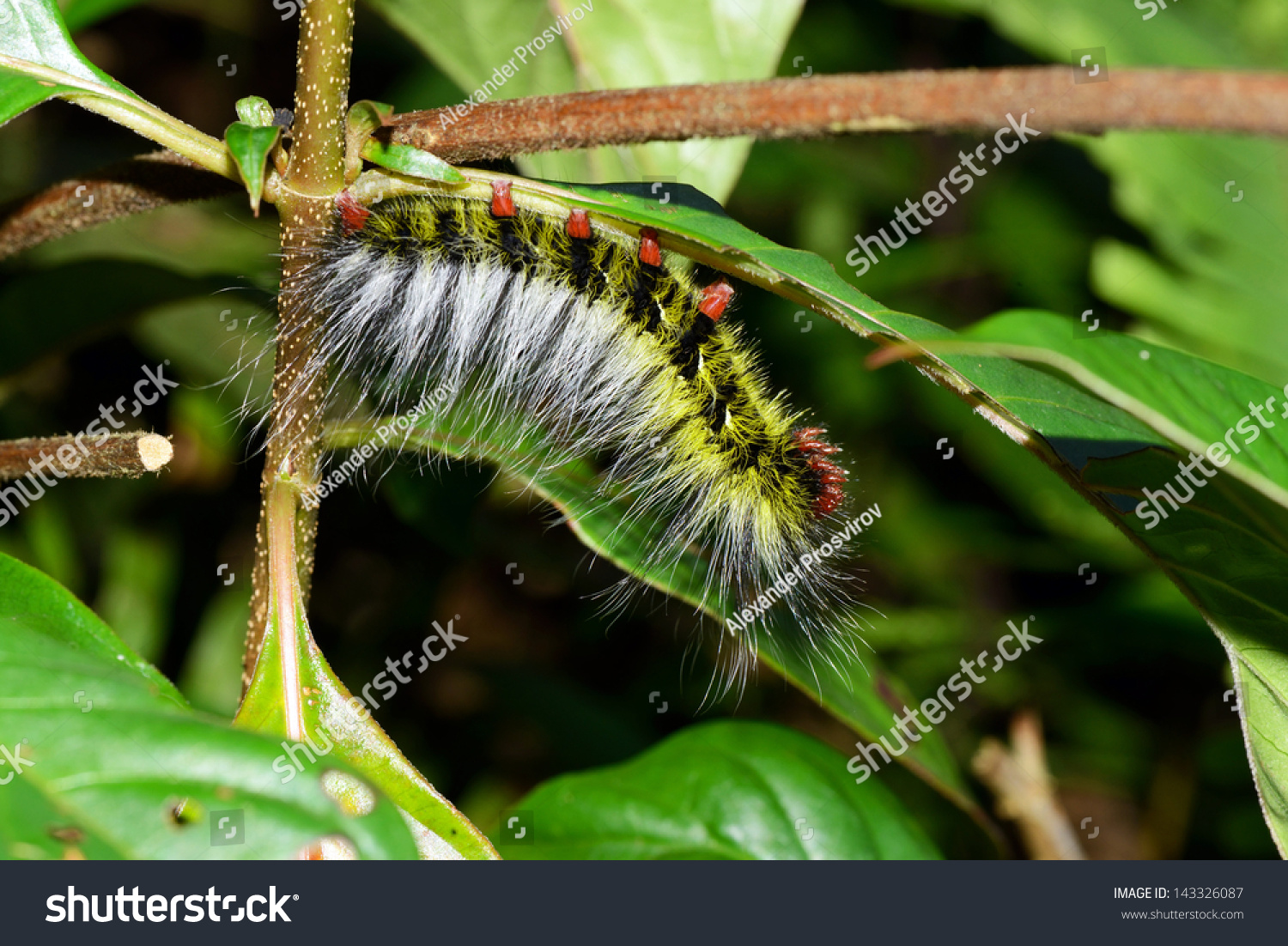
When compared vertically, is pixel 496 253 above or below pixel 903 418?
below

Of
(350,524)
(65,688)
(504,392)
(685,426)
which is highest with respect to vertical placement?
(350,524)

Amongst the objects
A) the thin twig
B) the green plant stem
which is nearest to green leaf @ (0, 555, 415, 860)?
the green plant stem

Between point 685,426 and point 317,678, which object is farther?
point 685,426

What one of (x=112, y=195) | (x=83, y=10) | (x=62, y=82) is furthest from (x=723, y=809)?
(x=83, y=10)

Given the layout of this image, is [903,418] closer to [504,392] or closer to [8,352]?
[504,392]

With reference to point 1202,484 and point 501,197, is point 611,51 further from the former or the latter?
point 1202,484

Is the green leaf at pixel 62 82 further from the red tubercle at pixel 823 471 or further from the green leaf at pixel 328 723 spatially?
the red tubercle at pixel 823 471

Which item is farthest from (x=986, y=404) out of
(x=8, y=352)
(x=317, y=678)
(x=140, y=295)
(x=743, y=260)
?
(x=8, y=352)
